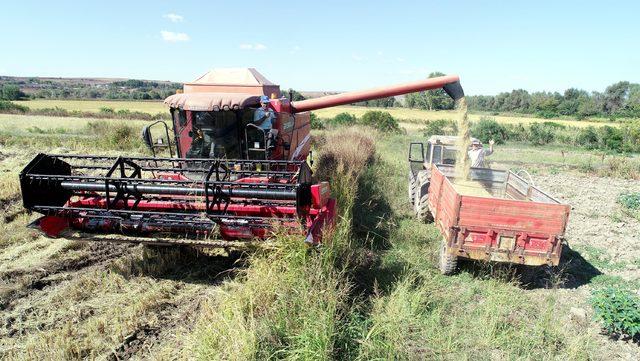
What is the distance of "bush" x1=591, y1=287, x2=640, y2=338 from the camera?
356cm

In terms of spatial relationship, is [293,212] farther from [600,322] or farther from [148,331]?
[600,322]

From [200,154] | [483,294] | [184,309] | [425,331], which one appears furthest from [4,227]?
[483,294]

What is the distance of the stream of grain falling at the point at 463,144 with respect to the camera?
630 centimetres

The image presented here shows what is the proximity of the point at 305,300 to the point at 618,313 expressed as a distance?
119 inches

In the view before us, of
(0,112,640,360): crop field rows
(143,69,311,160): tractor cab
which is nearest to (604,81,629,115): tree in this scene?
(0,112,640,360): crop field rows

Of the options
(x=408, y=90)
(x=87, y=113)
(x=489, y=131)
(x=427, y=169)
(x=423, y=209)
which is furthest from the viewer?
(x=87, y=113)

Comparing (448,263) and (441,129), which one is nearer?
(448,263)

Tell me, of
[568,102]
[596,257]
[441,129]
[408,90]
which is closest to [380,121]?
[441,129]

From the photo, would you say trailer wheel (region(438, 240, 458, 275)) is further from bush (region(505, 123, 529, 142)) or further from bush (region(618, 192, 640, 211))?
bush (region(505, 123, 529, 142))

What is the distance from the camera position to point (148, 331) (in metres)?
3.55

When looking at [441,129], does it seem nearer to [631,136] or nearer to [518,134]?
[518,134]

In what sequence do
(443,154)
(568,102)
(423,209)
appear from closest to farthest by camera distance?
(423,209), (443,154), (568,102)

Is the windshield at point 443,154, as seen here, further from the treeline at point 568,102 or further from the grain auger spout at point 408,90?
the treeline at point 568,102

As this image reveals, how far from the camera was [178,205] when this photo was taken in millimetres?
4504
